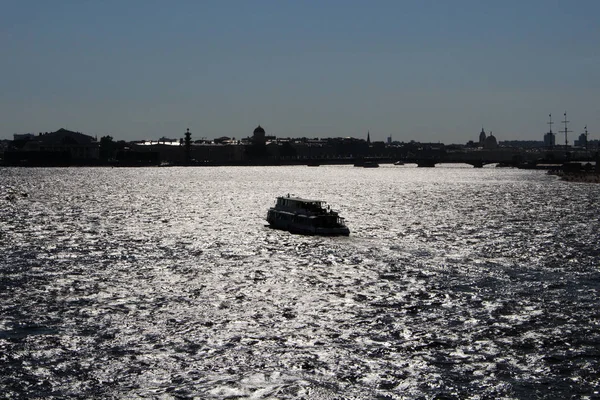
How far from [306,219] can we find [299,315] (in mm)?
33611

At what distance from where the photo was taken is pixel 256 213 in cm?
8881

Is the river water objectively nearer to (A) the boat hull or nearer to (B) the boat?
(A) the boat hull

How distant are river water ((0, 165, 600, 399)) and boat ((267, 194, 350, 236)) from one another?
163cm

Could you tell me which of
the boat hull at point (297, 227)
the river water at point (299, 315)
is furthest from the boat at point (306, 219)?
the river water at point (299, 315)

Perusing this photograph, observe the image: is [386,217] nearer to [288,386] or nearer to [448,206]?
[448,206]

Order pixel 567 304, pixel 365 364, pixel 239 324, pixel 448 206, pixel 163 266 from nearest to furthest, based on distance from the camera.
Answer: pixel 365 364, pixel 239 324, pixel 567 304, pixel 163 266, pixel 448 206

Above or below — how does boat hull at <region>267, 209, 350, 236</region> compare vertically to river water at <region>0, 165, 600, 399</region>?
A: above

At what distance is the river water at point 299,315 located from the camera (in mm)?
23688

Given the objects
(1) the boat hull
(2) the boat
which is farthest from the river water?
(2) the boat

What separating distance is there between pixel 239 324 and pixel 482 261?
20849mm

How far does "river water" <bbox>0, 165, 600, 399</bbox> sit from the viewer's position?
933 inches

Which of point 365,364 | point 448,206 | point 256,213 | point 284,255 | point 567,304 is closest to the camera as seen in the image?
point 365,364

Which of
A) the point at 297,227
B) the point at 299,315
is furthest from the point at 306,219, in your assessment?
the point at 299,315

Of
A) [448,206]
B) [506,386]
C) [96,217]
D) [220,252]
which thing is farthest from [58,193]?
[506,386]
